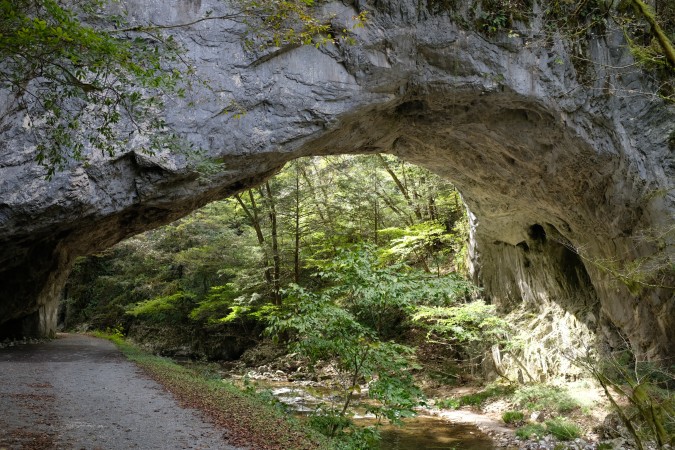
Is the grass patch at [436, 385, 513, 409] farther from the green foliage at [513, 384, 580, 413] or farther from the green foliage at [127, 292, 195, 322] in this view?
the green foliage at [127, 292, 195, 322]

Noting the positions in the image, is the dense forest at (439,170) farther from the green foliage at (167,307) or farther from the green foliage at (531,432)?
the green foliage at (167,307)

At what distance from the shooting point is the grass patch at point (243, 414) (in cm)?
618

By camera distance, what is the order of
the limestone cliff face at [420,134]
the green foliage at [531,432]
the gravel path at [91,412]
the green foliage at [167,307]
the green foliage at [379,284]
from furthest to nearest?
the green foliage at [167,307]
the green foliage at [531,432]
the limestone cliff face at [420,134]
the green foliage at [379,284]
the gravel path at [91,412]

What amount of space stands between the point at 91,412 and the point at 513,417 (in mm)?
8478

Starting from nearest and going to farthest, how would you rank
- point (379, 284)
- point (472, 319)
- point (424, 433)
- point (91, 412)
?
point (379, 284), point (91, 412), point (424, 433), point (472, 319)

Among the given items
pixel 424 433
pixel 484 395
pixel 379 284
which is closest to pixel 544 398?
pixel 484 395

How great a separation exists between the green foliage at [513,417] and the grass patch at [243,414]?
533 centimetres

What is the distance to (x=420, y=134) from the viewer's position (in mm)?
11805

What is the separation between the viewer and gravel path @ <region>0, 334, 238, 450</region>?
221 inches

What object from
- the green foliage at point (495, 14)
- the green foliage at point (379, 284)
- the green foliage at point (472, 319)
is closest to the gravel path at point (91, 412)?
the green foliage at point (379, 284)

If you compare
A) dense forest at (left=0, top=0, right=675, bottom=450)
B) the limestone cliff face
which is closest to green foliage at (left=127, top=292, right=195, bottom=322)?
dense forest at (left=0, top=0, right=675, bottom=450)

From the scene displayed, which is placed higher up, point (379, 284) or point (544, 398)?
point (379, 284)

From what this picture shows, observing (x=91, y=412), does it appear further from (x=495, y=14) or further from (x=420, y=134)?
(x=495, y=14)

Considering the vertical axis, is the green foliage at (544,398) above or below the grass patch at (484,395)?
above
